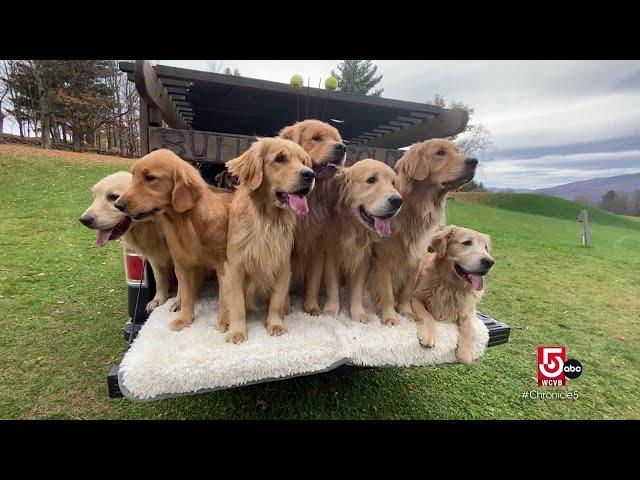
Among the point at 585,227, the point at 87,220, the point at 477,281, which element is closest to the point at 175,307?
the point at 87,220

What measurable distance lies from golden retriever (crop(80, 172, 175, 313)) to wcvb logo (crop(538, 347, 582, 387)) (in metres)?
2.43

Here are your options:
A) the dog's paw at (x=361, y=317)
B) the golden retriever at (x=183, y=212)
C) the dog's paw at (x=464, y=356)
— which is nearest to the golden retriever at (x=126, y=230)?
the golden retriever at (x=183, y=212)

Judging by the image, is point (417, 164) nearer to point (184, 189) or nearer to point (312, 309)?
point (312, 309)

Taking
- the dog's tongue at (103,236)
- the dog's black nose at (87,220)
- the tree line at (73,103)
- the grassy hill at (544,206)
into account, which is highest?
the tree line at (73,103)

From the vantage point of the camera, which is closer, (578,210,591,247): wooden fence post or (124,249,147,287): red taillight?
(124,249,147,287): red taillight

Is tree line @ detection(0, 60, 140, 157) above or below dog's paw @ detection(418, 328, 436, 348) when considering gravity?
above

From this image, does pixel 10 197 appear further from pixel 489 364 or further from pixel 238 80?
pixel 489 364

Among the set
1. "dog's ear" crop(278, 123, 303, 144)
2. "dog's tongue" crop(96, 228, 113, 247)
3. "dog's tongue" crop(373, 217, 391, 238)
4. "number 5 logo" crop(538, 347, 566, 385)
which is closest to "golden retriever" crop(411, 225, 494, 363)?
"dog's tongue" crop(373, 217, 391, 238)

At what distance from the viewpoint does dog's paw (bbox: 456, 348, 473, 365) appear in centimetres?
175

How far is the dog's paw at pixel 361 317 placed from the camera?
1909 mm

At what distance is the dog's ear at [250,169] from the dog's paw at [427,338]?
3.87ft

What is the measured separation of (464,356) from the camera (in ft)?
5.77

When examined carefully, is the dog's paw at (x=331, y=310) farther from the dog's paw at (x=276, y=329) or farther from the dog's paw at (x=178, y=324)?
the dog's paw at (x=178, y=324)

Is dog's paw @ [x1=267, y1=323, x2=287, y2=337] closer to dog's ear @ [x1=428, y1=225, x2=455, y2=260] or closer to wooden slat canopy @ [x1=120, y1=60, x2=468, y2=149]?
dog's ear @ [x1=428, y1=225, x2=455, y2=260]
